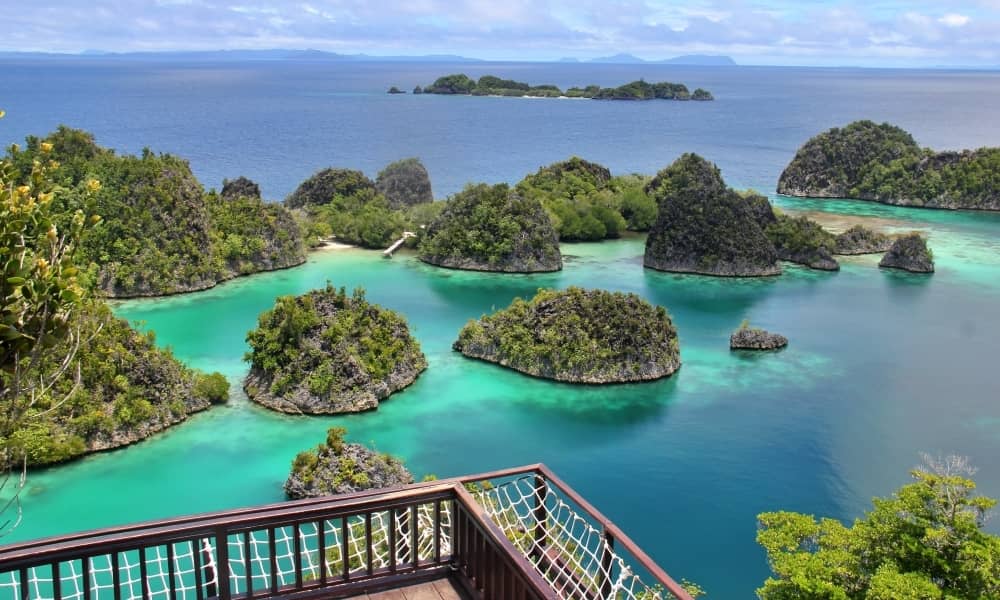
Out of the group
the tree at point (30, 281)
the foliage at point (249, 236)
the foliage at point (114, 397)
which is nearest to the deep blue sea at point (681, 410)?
the foliage at point (114, 397)

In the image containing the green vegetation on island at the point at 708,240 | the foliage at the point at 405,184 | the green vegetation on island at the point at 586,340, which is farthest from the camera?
the foliage at the point at 405,184

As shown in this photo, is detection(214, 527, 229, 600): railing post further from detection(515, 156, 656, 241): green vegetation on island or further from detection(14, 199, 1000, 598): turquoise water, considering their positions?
detection(515, 156, 656, 241): green vegetation on island

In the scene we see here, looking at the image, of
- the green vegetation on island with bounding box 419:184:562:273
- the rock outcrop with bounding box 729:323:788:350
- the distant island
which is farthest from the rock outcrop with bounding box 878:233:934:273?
the distant island

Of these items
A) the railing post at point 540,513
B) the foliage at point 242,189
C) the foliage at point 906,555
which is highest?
the railing post at point 540,513

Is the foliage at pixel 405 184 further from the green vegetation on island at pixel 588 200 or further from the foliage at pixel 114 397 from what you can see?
the foliage at pixel 114 397

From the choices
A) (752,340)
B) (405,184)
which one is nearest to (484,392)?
(752,340)

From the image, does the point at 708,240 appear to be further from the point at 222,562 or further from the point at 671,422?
the point at 222,562
